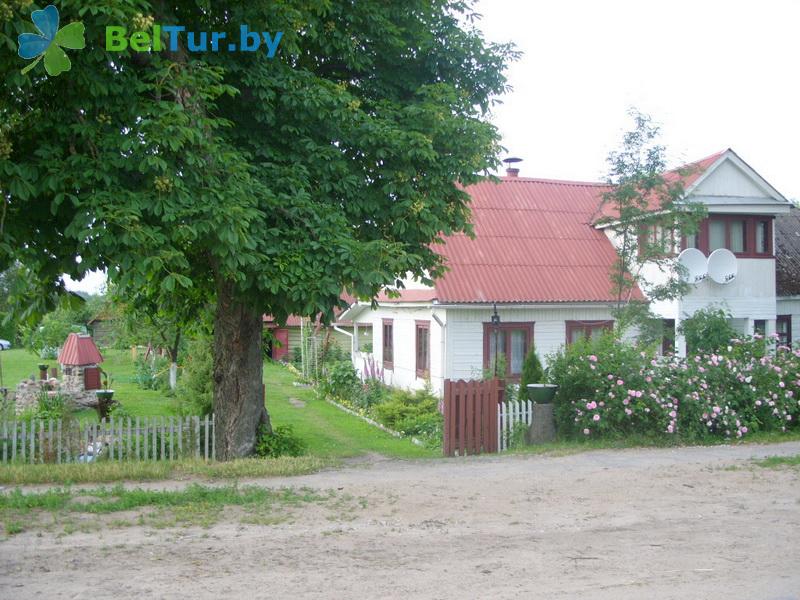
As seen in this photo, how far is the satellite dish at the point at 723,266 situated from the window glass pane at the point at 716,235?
47 centimetres

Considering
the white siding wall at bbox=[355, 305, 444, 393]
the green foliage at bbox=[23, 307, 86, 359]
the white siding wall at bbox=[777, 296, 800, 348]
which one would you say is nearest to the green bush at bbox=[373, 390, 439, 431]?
the white siding wall at bbox=[355, 305, 444, 393]

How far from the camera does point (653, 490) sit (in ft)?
29.8

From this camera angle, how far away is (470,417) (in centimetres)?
1248

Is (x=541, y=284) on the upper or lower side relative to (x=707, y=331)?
upper

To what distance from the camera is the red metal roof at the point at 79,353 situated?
22828mm

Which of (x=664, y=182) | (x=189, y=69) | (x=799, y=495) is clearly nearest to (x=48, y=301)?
(x=189, y=69)

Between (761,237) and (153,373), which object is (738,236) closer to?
(761,237)

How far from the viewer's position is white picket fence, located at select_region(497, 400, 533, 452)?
12.7 meters

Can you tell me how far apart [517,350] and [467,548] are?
1228 cm

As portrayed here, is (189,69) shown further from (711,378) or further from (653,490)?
(711,378)

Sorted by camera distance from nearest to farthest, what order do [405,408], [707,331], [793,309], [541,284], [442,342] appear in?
1. [707,331]
2. [405,408]
3. [442,342]
4. [541,284]
5. [793,309]

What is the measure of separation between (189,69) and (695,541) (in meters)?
7.67

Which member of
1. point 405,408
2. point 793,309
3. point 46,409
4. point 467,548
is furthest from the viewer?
point 793,309

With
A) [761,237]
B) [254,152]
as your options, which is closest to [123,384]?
[254,152]
